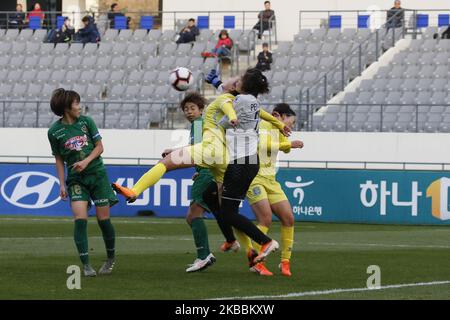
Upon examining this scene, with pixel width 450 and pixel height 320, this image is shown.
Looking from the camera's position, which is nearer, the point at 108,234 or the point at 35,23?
the point at 108,234

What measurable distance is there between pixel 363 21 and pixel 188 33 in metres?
5.15

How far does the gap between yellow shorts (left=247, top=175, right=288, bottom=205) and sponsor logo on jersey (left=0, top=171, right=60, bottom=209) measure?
521 inches

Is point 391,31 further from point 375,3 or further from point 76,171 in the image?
Result: point 76,171

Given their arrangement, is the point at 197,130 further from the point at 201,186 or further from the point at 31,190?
the point at 31,190

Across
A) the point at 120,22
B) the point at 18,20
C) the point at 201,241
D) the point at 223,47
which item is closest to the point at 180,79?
the point at 201,241

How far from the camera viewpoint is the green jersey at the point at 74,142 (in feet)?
41.4

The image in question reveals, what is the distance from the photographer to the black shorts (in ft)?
40.7

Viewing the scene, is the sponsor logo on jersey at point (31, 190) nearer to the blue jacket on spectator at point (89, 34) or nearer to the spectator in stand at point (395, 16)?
the blue jacket on spectator at point (89, 34)

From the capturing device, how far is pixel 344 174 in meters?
25.3

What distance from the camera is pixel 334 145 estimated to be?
31.1m

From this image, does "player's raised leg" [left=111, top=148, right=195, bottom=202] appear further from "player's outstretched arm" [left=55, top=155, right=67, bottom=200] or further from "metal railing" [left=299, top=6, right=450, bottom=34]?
"metal railing" [left=299, top=6, right=450, bottom=34]

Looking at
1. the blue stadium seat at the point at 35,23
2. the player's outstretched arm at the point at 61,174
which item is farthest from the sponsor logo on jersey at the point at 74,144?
the blue stadium seat at the point at 35,23
